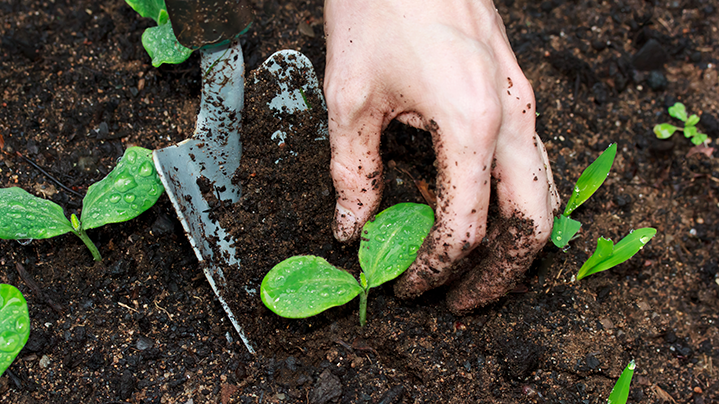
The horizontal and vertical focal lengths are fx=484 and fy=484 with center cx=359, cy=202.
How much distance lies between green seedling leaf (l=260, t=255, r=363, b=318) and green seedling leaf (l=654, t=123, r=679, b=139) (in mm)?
1633

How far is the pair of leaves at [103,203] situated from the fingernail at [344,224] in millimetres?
592

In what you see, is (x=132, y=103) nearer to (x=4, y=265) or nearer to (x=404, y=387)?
(x=4, y=265)

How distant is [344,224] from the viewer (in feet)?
5.48

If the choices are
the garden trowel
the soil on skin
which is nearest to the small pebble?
the soil on skin

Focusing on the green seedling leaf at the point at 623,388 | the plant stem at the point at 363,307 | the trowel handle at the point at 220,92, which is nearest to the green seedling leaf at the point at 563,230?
the green seedling leaf at the point at 623,388

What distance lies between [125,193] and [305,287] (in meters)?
0.66

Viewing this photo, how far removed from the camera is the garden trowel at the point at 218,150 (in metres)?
1.60

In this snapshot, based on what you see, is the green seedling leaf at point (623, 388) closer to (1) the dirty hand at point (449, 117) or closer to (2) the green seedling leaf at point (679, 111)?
(1) the dirty hand at point (449, 117)

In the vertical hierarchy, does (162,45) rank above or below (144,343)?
above

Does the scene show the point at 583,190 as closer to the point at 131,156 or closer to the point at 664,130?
the point at 664,130

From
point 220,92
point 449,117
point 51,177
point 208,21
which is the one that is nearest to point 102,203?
point 51,177

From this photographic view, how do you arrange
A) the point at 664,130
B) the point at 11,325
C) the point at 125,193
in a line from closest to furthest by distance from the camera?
the point at 11,325 → the point at 125,193 → the point at 664,130

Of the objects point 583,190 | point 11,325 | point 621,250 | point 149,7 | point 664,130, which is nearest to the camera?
point 11,325

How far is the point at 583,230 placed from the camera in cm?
196
